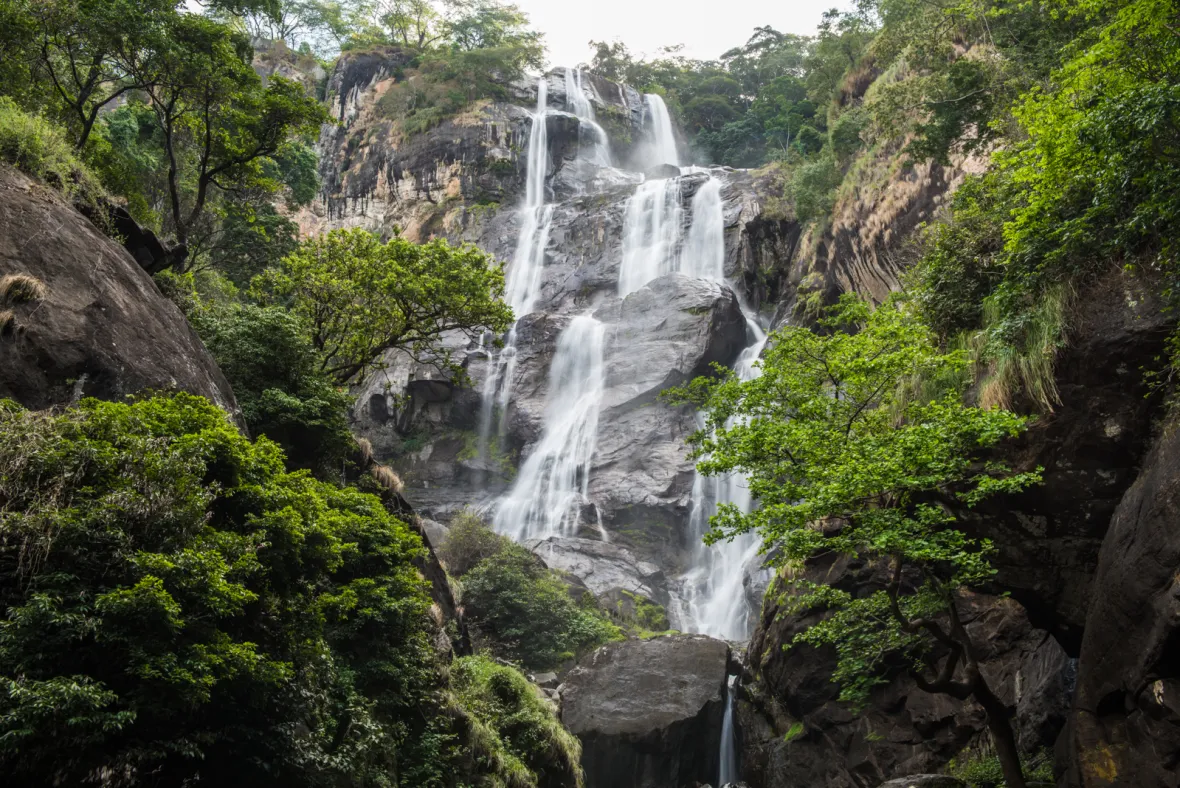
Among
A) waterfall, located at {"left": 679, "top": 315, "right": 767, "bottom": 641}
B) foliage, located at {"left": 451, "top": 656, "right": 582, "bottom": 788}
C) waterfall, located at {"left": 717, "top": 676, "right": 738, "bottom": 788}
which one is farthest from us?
waterfall, located at {"left": 679, "top": 315, "right": 767, "bottom": 641}

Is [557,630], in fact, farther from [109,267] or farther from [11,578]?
[11,578]

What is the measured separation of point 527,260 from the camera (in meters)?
42.8

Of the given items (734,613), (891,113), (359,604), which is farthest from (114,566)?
(734,613)

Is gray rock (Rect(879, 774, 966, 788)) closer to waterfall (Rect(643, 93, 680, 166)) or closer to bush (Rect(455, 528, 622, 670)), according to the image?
bush (Rect(455, 528, 622, 670))

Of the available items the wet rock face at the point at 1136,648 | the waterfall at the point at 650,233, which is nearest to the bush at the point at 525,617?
the wet rock face at the point at 1136,648

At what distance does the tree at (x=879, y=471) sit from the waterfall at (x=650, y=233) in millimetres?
25735

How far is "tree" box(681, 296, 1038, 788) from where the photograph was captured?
30.3 feet

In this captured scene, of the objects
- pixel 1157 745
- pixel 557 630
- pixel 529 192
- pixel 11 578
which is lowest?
pixel 557 630

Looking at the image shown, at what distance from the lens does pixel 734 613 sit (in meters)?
25.5

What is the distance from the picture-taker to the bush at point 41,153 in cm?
1142

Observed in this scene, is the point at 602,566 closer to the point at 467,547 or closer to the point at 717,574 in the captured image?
the point at 717,574

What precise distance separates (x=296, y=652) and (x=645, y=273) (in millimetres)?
32485

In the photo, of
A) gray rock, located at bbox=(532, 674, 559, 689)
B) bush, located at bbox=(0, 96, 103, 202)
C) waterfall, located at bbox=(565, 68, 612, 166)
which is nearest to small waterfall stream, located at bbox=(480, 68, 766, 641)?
waterfall, located at bbox=(565, 68, 612, 166)

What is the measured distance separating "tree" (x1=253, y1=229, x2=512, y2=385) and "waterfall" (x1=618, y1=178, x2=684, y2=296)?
20.7 metres
